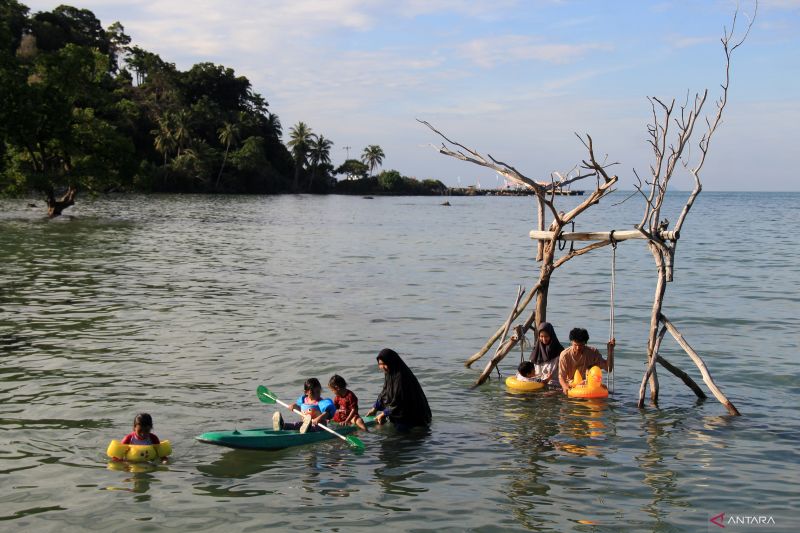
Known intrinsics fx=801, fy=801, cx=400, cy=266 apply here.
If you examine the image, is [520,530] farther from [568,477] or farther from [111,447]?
[111,447]

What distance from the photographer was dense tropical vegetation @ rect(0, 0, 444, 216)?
4831 cm

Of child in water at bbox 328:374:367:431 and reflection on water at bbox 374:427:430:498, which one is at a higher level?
child in water at bbox 328:374:367:431

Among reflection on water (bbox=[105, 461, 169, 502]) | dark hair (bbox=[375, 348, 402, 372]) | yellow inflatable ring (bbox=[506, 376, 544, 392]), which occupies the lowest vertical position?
reflection on water (bbox=[105, 461, 169, 502])

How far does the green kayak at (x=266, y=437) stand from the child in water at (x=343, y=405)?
204mm

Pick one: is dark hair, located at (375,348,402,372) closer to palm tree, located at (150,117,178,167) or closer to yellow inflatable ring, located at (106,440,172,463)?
yellow inflatable ring, located at (106,440,172,463)

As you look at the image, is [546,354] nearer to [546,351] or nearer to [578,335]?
[546,351]

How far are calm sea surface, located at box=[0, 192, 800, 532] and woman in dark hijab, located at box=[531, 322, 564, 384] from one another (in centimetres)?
47

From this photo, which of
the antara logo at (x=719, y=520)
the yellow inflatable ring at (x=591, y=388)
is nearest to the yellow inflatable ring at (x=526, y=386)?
the yellow inflatable ring at (x=591, y=388)

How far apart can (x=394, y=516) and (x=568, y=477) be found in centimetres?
244

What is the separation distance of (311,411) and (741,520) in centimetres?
553

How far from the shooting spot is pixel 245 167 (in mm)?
116812

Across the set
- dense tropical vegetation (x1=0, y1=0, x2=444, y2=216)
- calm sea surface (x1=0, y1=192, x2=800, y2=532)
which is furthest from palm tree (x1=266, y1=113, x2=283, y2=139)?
calm sea surface (x1=0, y1=192, x2=800, y2=532)

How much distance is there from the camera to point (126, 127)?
108 metres

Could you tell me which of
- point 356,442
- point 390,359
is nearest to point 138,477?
point 356,442
